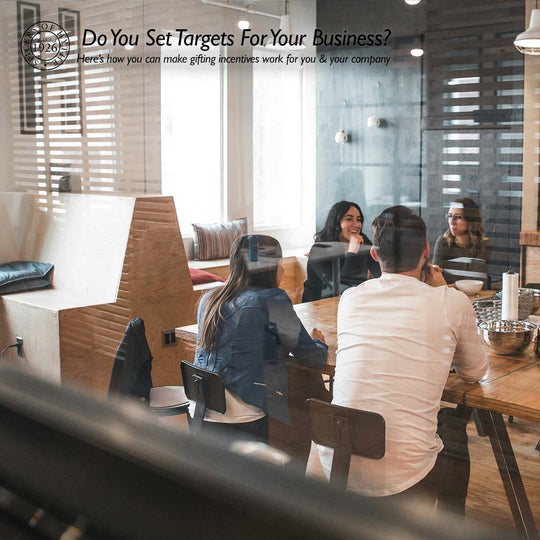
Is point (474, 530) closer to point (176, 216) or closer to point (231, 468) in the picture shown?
point (231, 468)

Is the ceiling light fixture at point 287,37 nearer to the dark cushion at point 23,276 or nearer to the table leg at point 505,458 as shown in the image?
the table leg at point 505,458

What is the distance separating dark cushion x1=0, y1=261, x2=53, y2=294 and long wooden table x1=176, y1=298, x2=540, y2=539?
0.60m

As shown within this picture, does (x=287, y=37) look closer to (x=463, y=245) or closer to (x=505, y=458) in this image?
(x=463, y=245)

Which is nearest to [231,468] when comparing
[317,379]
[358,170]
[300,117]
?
[358,170]

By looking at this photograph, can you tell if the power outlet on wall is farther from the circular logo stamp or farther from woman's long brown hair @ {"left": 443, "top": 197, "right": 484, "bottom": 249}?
woman's long brown hair @ {"left": 443, "top": 197, "right": 484, "bottom": 249}

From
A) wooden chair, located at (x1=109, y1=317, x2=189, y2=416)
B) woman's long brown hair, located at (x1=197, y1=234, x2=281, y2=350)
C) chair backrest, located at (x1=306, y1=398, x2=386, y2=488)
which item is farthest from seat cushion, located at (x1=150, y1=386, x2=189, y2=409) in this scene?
chair backrest, located at (x1=306, y1=398, x2=386, y2=488)

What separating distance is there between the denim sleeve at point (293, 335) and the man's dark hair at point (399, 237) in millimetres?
220

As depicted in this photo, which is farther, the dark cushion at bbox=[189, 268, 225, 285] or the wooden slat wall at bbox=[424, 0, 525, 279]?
the dark cushion at bbox=[189, 268, 225, 285]

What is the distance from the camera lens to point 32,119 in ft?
4.55

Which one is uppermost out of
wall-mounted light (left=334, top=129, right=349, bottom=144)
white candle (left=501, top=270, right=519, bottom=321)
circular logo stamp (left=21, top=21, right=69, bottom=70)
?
circular logo stamp (left=21, top=21, right=69, bottom=70)

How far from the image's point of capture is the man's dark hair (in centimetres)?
87

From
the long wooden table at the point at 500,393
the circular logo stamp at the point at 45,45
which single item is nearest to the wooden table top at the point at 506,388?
the long wooden table at the point at 500,393

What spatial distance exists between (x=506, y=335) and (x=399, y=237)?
238 mm

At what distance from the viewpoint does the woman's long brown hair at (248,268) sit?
110 centimetres
